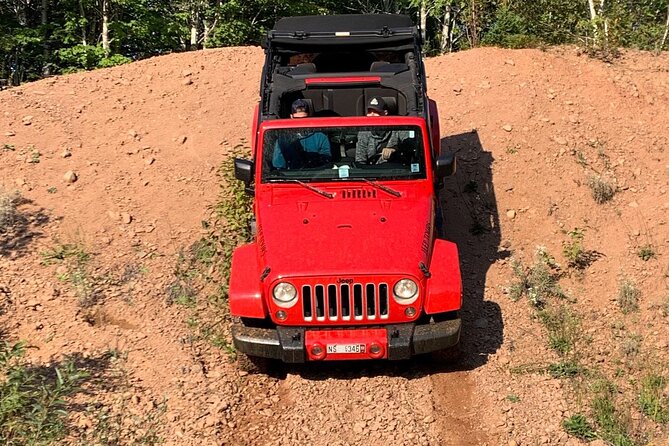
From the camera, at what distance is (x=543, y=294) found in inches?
340

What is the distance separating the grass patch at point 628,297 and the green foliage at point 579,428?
2507mm

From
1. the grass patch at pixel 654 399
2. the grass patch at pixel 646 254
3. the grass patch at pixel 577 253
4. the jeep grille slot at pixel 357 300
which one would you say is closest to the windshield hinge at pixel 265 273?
the jeep grille slot at pixel 357 300

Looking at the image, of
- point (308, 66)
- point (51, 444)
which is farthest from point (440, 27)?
point (51, 444)

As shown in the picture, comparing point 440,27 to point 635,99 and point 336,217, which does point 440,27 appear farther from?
point 336,217

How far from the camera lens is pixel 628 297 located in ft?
27.9

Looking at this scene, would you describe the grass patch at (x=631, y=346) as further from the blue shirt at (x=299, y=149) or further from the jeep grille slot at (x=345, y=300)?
the blue shirt at (x=299, y=149)

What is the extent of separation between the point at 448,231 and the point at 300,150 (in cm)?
318

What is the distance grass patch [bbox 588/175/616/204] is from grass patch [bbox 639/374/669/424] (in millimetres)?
4292

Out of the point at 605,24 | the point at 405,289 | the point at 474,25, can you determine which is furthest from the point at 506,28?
the point at 405,289

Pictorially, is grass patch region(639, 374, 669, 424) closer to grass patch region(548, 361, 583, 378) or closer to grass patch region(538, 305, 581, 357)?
grass patch region(548, 361, 583, 378)

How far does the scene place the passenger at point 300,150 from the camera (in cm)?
766

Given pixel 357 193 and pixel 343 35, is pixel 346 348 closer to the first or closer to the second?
pixel 357 193

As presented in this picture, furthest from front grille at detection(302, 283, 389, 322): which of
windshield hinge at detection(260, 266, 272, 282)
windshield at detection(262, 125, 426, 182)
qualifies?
windshield at detection(262, 125, 426, 182)

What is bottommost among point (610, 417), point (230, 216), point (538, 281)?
point (230, 216)
